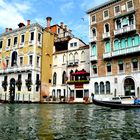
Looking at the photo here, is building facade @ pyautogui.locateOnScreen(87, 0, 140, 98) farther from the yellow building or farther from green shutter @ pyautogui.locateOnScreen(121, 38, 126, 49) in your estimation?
the yellow building

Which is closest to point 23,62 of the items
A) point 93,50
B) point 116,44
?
point 93,50

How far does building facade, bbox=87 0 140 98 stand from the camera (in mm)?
30867

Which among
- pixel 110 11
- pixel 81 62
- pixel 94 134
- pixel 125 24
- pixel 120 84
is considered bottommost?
pixel 94 134

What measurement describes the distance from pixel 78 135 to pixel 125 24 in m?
27.8

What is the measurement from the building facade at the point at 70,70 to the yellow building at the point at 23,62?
6.15ft

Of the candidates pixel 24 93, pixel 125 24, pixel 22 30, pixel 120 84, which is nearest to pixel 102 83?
pixel 120 84

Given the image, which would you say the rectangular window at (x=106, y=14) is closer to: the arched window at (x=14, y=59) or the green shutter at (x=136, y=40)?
the green shutter at (x=136, y=40)

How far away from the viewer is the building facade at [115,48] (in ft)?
101

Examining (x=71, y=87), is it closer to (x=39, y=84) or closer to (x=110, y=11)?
(x=39, y=84)

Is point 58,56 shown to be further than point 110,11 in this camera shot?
Yes

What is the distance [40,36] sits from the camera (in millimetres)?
41188

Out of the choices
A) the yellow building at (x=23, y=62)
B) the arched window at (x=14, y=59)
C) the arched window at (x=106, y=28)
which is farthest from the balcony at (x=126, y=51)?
the arched window at (x=14, y=59)

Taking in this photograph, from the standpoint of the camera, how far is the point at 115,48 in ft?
108

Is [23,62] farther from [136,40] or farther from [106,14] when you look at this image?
[136,40]
